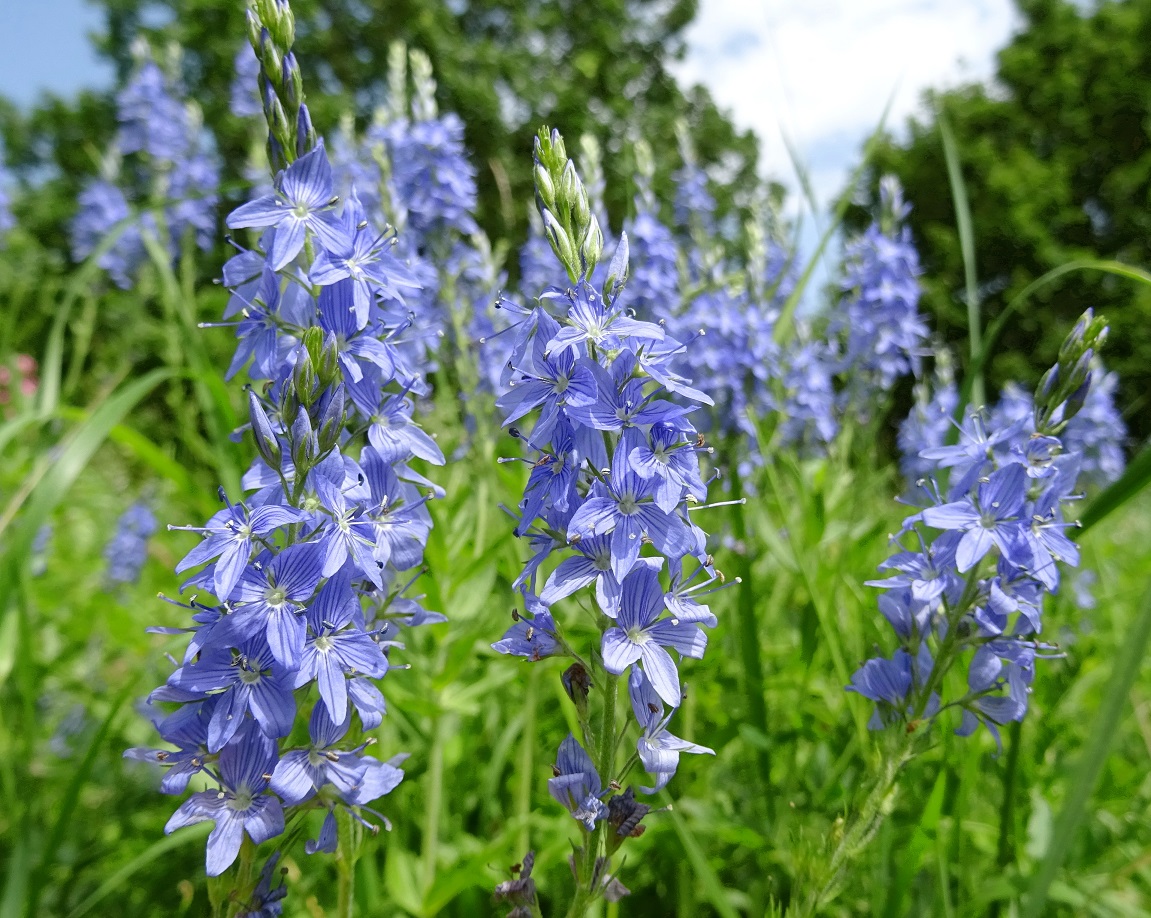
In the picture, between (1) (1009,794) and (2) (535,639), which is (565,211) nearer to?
(2) (535,639)

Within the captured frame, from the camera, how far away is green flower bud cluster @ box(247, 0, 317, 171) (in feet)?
5.14

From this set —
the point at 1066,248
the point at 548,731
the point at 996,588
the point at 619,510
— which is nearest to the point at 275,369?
the point at 619,510

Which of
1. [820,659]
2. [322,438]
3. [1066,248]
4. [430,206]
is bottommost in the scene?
[820,659]

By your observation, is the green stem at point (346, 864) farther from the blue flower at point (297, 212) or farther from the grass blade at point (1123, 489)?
the grass blade at point (1123, 489)

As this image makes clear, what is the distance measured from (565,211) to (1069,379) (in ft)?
3.63

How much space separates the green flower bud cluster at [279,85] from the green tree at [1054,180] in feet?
87.2

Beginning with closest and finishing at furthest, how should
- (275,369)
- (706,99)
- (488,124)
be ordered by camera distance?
(275,369) → (488,124) → (706,99)

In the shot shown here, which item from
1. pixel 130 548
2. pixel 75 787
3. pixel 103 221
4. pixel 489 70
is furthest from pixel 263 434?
pixel 489 70

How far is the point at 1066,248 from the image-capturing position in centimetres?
2811

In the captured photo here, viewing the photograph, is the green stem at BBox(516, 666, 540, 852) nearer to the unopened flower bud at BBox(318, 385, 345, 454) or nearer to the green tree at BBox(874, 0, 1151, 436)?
the unopened flower bud at BBox(318, 385, 345, 454)

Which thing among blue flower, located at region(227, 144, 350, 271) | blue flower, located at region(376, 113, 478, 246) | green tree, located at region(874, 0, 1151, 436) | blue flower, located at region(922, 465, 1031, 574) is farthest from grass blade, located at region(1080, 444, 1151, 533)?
green tree, located at region(874, 0, 1151, 436)

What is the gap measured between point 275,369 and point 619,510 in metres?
0.71

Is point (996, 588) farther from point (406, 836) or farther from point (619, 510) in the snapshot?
point (406, 836)

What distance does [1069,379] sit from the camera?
5.75 ft
